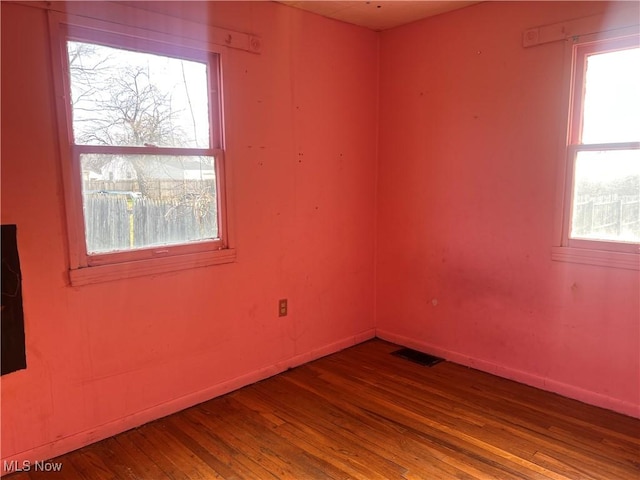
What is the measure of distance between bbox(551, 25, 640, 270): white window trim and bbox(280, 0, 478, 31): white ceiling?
2.80 ft

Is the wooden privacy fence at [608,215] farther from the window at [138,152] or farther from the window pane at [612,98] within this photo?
the window at [138,152]

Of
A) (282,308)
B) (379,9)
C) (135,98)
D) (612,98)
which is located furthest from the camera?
(282,308)

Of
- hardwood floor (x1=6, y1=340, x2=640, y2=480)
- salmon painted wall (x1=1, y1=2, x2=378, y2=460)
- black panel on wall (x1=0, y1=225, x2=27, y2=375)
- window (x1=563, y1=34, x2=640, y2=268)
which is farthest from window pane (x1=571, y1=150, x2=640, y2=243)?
black panel on wall (x1=0, y1=225, x2=27, y2=375)

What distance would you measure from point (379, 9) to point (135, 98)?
1.75 m

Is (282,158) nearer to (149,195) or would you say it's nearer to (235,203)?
(235,203)

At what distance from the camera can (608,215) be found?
2621 millimetres

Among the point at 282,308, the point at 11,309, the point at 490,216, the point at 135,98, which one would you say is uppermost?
the point at 135,98

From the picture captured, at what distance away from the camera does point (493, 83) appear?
118 inches

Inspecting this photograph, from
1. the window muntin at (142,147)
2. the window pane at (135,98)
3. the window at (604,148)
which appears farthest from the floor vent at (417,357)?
the window pane at (135,98)

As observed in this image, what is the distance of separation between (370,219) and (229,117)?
1528mm

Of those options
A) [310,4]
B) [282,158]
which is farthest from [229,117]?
[310,4]

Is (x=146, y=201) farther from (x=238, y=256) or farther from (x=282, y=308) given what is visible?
(x=282, y=308)

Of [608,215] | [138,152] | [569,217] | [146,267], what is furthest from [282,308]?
[608,215]

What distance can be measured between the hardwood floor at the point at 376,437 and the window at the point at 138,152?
0.91m
